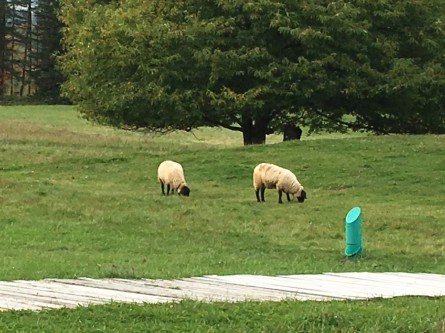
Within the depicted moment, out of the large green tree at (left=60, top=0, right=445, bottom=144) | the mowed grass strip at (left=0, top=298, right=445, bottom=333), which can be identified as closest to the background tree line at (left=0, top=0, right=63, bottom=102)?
the large green tree at (left=60, top=0, right=445, bottom=144)

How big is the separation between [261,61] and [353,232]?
18965mm

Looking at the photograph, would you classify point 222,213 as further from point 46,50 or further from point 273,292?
point 46,50

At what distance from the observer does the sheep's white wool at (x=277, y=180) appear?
773 inches

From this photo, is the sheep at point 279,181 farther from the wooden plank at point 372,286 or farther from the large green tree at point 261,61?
the wooden plank at point 372,286

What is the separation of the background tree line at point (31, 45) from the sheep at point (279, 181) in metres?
62.2

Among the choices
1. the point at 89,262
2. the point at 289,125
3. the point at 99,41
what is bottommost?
the point at 89,262

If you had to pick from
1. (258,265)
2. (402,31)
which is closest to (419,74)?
(402,31)

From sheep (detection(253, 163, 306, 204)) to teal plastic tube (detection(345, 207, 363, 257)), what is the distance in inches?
285

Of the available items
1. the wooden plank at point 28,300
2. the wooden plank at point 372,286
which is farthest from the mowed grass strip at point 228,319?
the wooden plank at point 372,286

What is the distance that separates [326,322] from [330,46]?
82.6 feet

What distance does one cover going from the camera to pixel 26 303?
657cm

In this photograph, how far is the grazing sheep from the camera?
20.8m

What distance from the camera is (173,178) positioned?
68.8 feet

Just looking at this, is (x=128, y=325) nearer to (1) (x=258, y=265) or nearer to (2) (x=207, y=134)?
(1) (x=258, y=265)
